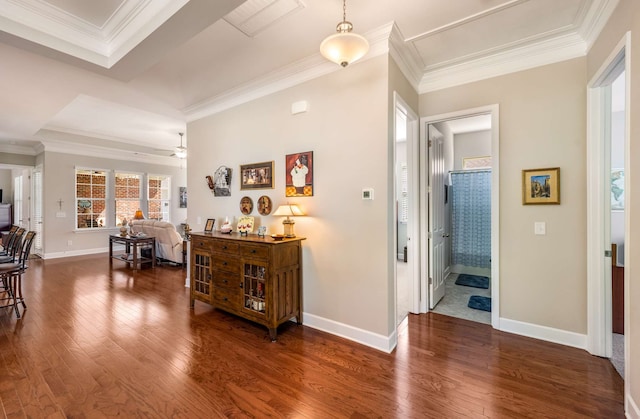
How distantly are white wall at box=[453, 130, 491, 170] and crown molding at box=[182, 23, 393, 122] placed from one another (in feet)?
13.3

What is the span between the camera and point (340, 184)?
9.01ft

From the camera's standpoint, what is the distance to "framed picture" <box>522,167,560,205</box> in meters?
2.54

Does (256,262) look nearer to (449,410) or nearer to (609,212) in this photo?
(449,410)

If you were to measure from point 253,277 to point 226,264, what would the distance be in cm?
45

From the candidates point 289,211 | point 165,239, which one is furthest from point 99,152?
point 289,211

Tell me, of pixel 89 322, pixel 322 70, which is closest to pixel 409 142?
pixel 322 70

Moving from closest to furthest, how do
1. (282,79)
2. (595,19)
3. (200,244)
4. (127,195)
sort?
1. (595,19)
2. (282,79)
3. (200,244)
4. (127,195)

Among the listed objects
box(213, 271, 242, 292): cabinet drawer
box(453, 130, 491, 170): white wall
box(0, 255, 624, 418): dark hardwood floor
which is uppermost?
box(453, 130, 491, 170): white wall

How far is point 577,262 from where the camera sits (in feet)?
8.09

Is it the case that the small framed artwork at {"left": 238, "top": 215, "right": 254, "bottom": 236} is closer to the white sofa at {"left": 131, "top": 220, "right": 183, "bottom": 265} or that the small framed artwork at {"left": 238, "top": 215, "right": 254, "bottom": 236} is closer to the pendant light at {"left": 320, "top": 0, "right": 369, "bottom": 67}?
the pendant light at {"left": 320, "top": 0, "right": 369, "bottom": 67}

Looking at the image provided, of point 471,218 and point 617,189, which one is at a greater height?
point 617,189

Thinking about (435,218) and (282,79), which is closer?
(282,79)

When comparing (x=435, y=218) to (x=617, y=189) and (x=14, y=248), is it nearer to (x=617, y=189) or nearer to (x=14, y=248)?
(x=617, y=189)

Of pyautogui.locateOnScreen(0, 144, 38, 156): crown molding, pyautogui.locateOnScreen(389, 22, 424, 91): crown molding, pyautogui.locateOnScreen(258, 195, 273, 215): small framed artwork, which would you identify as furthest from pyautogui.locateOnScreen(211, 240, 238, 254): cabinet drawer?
pyautogui.locateOnScreen(0, 144, 38, 156): crown molding
